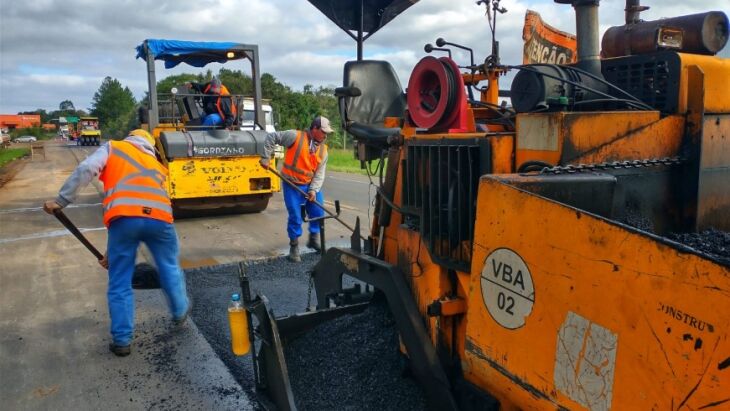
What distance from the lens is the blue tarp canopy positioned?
9.30 m

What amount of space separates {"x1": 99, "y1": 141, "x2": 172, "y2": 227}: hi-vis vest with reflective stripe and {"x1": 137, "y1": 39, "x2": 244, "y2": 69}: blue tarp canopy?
5700mm

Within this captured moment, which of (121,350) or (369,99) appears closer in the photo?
(369,99)

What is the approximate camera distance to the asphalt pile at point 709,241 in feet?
5.97

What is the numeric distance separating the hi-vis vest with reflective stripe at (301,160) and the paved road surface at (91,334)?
98 cm

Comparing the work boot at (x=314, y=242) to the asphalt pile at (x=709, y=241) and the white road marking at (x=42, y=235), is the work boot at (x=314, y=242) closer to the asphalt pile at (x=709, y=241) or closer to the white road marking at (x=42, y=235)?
the white road marking at (x=42, y=235)

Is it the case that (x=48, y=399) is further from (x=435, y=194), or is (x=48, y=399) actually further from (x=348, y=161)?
(x=348, y=161)

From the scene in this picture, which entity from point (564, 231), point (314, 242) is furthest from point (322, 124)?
point (564, 231)

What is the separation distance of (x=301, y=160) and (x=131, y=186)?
256 cm

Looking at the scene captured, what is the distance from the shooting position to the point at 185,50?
9.59 m

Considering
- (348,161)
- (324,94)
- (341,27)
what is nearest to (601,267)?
(341,27)

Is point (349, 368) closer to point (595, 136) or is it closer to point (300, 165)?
point (595, 136)

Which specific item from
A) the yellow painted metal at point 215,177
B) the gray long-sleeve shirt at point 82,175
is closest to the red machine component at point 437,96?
the gray long-sleeve shirt at point 82,175

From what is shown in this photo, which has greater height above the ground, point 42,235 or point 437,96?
point 437,96

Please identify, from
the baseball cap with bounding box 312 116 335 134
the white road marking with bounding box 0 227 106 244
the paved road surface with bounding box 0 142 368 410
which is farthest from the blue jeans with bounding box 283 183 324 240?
the white road marking with bounding box 0 227 106 244
